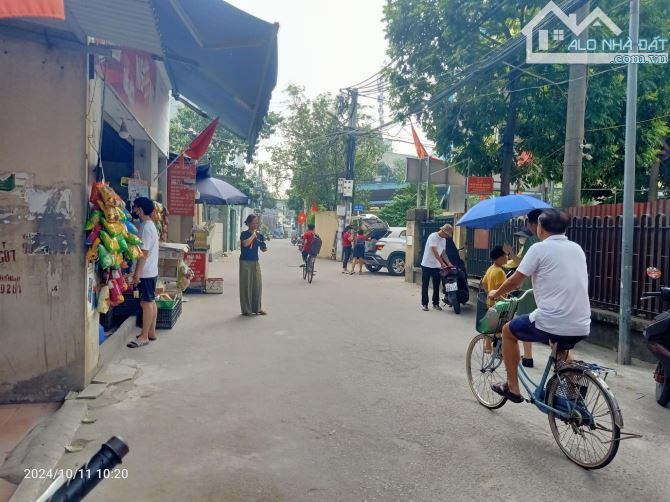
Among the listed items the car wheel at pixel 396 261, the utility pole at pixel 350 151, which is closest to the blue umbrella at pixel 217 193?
the car wheel at pixel 396 261

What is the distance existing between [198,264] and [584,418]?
10.3 meters

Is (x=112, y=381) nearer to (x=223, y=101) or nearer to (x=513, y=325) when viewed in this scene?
(x=513, y=325)

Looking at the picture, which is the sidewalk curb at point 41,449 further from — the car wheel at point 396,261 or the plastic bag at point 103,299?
the car wheel at point 396,261

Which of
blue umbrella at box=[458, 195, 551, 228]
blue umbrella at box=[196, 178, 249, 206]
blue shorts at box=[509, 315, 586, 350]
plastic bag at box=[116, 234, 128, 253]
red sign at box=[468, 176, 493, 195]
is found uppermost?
red sign at box=[468, 176, 493, 195]

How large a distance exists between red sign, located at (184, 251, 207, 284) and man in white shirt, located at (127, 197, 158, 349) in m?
5.48

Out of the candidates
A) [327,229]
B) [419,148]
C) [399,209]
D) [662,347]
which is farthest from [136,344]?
[399,209]

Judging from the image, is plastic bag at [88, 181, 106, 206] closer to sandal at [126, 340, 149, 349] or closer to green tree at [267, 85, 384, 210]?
sandal at [126, 340, 149, 349]

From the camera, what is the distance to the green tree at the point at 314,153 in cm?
3297

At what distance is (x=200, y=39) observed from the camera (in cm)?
585

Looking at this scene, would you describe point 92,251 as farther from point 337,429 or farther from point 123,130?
point 123,130

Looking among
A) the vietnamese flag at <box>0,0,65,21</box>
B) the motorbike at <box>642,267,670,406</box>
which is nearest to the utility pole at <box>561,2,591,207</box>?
the motorbike at <box>642,267,670,406</box>

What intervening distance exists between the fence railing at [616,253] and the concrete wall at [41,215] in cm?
660

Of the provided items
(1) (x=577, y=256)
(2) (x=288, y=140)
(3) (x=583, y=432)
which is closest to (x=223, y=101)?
(1) (x=577, y=256)

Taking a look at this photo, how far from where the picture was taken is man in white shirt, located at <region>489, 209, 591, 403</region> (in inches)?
156
